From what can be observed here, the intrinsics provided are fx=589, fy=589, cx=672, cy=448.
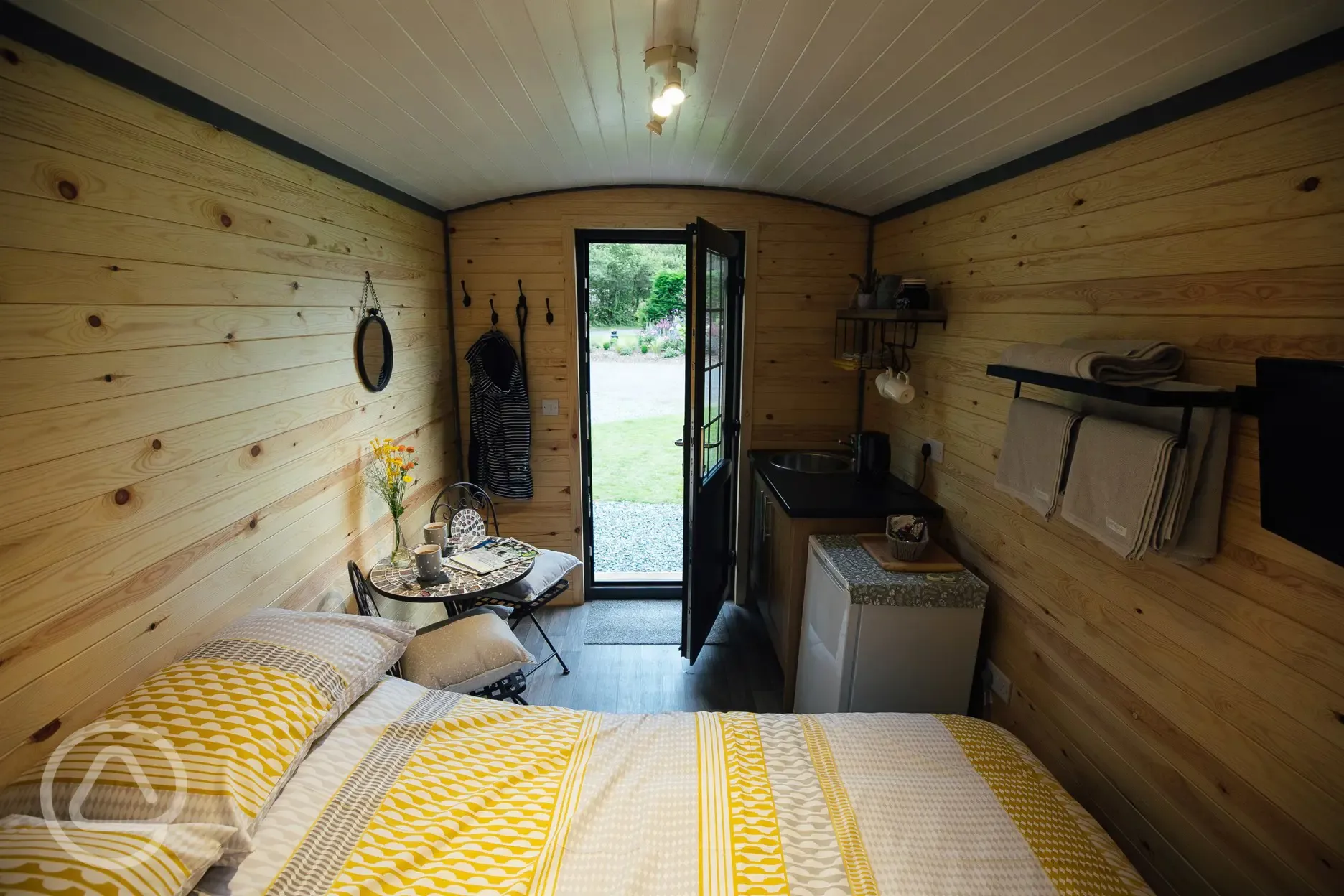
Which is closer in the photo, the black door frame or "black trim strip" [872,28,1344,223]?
"black trim strip" [872,28,1344,223]

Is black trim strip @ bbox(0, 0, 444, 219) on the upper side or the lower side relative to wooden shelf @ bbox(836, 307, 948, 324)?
upper

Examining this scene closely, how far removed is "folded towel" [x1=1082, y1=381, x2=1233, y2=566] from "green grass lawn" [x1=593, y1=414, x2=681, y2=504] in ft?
14.2

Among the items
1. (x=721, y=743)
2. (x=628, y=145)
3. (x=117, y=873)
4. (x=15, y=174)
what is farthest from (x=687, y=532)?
(x=15, y=174)

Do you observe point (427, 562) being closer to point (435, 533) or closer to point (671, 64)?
point (435, 533)

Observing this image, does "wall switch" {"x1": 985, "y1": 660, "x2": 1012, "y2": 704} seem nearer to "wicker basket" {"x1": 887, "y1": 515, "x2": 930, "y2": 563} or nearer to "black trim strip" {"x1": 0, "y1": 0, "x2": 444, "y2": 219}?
"wicker basket" {"x1": 887, "y1": 515, "x2": 930, "y2": 563}

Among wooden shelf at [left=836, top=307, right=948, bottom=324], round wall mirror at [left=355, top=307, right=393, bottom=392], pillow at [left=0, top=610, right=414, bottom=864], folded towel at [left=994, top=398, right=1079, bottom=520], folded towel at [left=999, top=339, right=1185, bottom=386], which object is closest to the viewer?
pillow at [left=0, top=610, right=414, bottom=864]

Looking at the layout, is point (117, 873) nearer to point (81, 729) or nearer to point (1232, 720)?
point (81, 729)

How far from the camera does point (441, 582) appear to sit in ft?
7.40

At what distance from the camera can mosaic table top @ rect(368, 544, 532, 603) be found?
217cm

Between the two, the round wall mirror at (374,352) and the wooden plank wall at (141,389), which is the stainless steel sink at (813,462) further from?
the wooden plank wall at (141,389)

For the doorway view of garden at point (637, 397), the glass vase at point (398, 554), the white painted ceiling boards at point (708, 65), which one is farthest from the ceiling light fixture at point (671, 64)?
the doorway view of garden at point (637, 397)

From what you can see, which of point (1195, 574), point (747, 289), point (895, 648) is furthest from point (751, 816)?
point (747, 289)

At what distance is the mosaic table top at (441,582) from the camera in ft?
7.11

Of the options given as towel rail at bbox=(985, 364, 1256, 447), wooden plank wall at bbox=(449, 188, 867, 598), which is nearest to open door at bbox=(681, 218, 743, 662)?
wooden plank wall at bbox=(449, 188, 867, 598)
